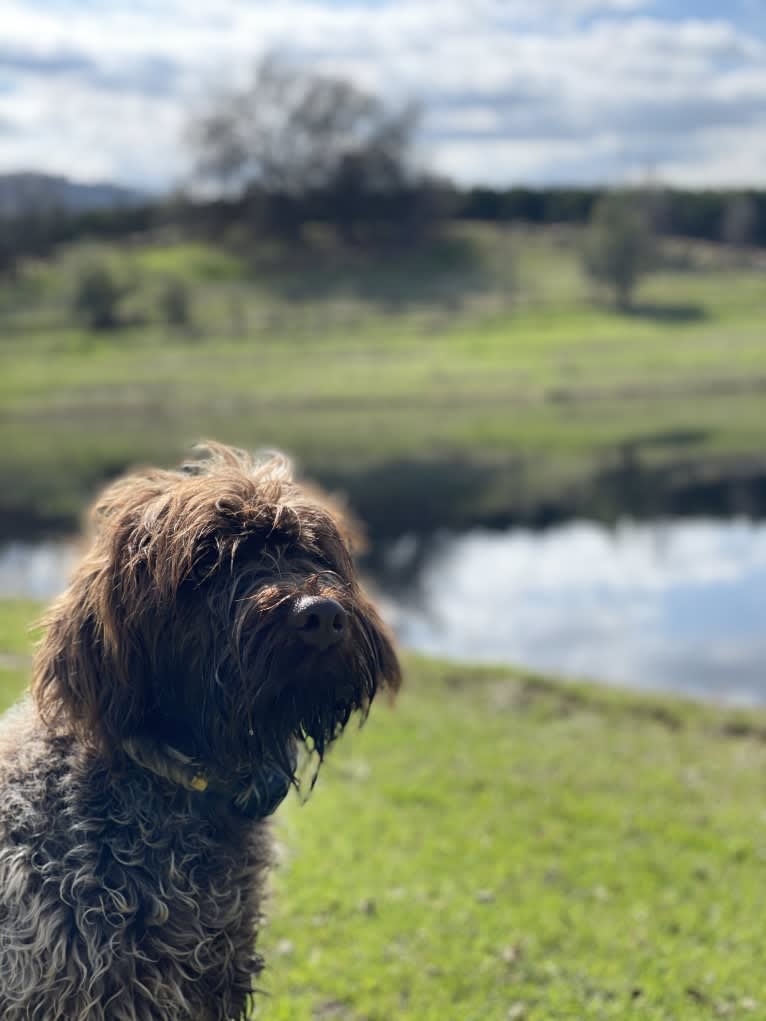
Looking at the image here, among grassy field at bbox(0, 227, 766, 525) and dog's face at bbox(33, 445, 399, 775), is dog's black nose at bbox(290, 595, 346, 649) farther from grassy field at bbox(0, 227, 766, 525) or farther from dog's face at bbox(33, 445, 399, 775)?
grassy field at bbox(0, 227, 766, 525)

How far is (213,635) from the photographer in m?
4.21

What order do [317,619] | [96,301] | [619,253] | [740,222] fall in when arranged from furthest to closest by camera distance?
[740,222] → [619,253] → [96,301] → [317,619]

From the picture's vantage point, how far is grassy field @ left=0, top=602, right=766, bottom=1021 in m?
7.01

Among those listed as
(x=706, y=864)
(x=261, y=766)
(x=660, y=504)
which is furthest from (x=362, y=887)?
(x=660, y=504)

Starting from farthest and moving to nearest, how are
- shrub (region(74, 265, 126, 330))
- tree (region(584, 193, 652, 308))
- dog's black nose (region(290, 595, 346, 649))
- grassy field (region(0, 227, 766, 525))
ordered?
tree (region(584, 193, 652, 308)) < shrub (region(74, 265, 126, 330)) < grassy field (region(0, 227, 766, 525)) < dog's black nose (region(290, 595, 346, 649))

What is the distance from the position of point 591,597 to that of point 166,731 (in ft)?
60.9

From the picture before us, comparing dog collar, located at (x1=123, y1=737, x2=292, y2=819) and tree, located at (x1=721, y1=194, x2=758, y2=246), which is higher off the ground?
dog collar, located at (x1=123, y1=737, x2=292, y2=819)

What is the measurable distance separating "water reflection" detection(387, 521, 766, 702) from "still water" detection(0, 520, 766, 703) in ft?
0.08

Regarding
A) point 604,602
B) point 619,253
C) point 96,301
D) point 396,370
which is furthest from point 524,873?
point 619,253

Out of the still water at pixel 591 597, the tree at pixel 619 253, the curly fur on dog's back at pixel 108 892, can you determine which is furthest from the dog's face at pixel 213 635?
the tree at pixel 619 253

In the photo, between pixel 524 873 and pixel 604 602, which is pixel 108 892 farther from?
pixel 604 602

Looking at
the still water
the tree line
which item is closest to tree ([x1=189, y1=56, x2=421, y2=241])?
the tree line

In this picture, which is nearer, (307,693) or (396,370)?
(307,693)

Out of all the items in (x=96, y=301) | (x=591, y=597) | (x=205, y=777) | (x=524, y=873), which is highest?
(x=205, y=777)
